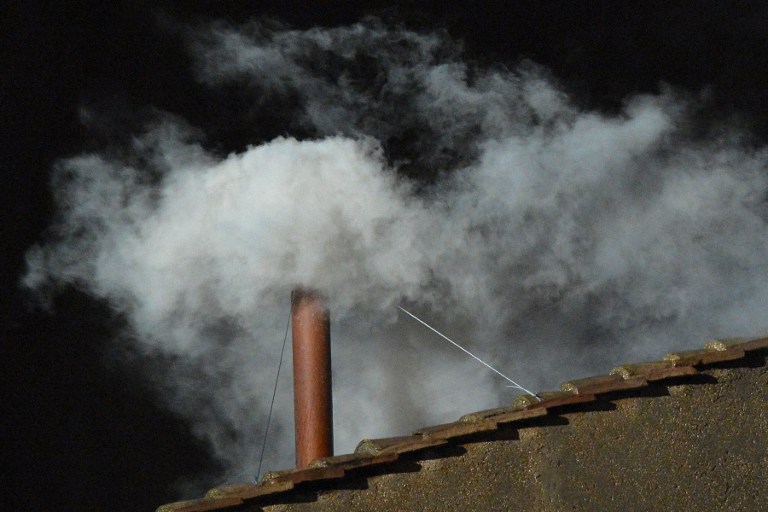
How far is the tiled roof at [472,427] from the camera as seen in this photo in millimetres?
4332

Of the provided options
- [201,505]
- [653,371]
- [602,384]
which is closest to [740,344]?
[653,371]

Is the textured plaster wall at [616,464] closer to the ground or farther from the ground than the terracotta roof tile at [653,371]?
closer to the ground

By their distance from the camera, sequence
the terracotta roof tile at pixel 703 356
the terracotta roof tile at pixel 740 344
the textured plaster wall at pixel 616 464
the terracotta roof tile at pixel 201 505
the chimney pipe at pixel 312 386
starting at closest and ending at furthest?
the terracotta roof tile at pixel 201 505, the textured plaster wall at pixel 616 464, the terracotta roof tile at pixel 703 356, the terracotta roof tile at pixel 740 344, the chimney pipe at pixel 312 386

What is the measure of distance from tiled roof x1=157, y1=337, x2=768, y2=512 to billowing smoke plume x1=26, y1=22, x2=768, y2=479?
197 cm

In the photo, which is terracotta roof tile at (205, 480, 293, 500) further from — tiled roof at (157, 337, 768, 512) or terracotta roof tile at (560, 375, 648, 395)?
terracotta roof tile at (560, 375, 648, 395)

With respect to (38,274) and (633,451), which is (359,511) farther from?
(38,274)

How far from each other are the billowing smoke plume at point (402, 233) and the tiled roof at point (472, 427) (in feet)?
6.46

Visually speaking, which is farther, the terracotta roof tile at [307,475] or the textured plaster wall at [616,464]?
the textured plaster wall at [616,464]

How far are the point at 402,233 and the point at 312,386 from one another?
66.6 inches

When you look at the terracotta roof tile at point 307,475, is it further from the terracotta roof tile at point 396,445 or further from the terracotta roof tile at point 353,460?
the terracotta roof tile at point 396,445

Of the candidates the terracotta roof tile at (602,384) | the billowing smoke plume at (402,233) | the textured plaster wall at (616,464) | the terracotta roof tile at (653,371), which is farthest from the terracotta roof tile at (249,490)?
the billowing smoke plume at (402,233)

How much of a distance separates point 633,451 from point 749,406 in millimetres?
912

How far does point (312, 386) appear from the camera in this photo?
5992 millimetres

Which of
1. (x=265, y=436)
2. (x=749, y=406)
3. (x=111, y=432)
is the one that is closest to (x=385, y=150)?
(x=265, y=436)
